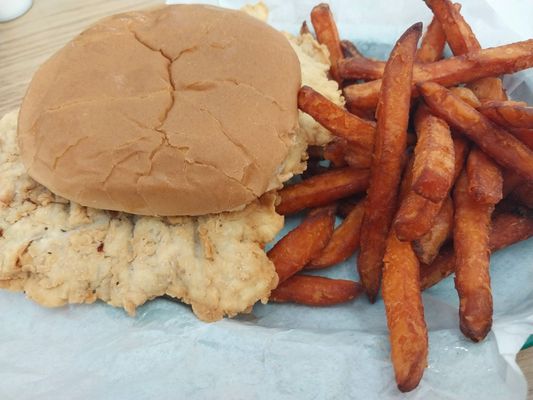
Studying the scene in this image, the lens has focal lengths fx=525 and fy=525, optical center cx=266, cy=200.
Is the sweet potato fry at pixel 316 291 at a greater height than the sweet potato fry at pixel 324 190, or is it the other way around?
the sweet potato fry at pixel 324 190

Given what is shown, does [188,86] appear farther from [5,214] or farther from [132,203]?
[5,214]

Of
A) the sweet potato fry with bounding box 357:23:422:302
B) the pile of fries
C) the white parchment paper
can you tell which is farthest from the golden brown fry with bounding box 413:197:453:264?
the white parchment paper

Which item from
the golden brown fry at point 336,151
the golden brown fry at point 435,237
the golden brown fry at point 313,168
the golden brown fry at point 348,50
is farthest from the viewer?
the golden brown fry at point 348,50

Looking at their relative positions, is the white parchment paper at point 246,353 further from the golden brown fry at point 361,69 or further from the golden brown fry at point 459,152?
the golden brown fry at point 361,69

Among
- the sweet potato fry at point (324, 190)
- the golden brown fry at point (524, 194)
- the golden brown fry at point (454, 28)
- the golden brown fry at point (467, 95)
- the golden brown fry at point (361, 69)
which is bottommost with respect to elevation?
the sweet potato fry at point (324, 190)

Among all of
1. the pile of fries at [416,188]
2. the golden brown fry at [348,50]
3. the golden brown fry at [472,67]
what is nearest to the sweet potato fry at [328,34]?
the golden brown fry at [348,50]

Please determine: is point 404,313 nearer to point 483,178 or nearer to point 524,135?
point 483,178
